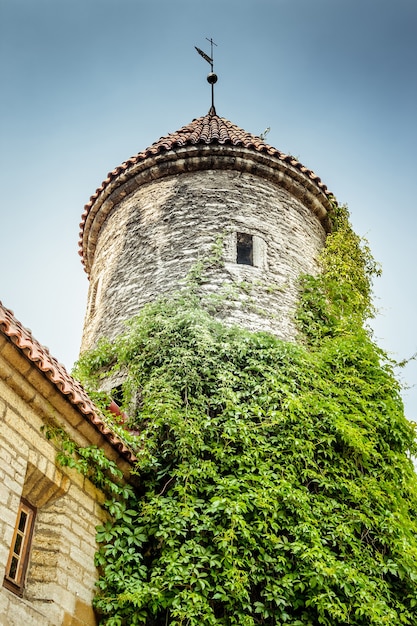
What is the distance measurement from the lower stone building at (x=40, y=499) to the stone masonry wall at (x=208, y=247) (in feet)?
10.8

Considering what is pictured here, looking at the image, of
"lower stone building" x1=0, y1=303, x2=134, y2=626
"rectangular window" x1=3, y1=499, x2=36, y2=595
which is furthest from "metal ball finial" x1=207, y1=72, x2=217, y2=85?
"rectangular window" x1=3, y1=499, x2=36, y2=595

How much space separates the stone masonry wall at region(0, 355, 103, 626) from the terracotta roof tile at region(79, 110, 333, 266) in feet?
20.2

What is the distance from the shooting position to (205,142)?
37.1 feet

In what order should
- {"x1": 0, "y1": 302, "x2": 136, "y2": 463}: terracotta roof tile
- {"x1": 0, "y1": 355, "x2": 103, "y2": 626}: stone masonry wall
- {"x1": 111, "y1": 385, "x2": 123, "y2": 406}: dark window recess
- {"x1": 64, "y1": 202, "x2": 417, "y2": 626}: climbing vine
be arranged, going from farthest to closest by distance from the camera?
{"x1": 111, "y1": 385, "x2": 123, "y2": 406}: dark window recess, {"x1": 64, "y1": 202, "x2": 417, "y2": 626}: climbing vine, {"x1": 0, "y1": 302, "x2": 136, "y2": 463}: terracotta roof tile, {"x1": 0, "y1": 355, "x2": 103, "y2": 626}: stone masonry wall

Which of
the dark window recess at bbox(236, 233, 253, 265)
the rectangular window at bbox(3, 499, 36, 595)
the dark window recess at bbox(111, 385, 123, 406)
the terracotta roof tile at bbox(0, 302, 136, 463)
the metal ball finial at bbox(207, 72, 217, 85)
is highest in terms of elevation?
the metal ball finial at bbox(207, 72, 217, 85)

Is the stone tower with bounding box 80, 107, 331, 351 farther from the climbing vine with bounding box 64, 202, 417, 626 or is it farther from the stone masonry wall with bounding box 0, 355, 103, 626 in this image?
the stone masonry wall with bounding box 0, 355, 103, 626

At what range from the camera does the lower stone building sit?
229 inches

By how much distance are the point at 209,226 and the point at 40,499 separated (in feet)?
17.2

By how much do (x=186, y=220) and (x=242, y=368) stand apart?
297 cm

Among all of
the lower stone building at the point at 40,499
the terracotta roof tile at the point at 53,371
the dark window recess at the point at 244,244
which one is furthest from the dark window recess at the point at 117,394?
the dark window recess at the point at 244,244

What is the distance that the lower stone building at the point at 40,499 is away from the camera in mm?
5821

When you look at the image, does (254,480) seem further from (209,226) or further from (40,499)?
(209,226)

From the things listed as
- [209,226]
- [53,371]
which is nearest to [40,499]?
[53,371]

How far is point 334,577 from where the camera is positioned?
6.61 metres
